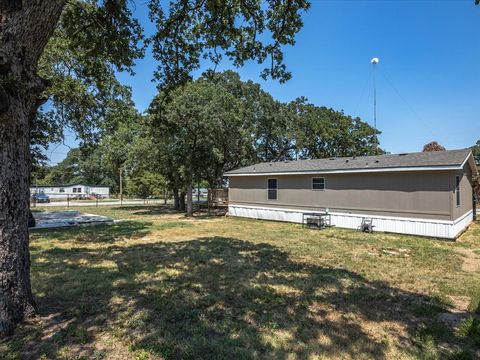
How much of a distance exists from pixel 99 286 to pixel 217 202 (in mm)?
15293

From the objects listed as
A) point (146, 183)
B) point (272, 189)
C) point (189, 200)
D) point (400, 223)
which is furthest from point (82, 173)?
point (400, 223)

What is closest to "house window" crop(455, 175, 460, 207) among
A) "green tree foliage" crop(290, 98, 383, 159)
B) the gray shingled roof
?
the gray shingled roof

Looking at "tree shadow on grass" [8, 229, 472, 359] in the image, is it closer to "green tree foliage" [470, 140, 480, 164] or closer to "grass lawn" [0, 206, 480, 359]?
"grass lawn" [0, 206, 480, 359]

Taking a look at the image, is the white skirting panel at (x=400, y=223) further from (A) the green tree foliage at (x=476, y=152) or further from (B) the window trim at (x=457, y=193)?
(A) the green tree foliage at (x=476, y=152)

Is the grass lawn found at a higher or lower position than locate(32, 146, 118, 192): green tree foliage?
lower

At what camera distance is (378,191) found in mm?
12023

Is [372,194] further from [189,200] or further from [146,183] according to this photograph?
[146,183]

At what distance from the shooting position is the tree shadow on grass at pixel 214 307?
3.19m

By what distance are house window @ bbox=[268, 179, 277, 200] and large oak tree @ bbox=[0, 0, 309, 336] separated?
9.15 metres

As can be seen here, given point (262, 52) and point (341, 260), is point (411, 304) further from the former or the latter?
point (262, 52)

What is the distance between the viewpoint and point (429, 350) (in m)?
3.21

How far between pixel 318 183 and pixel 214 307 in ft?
35.9

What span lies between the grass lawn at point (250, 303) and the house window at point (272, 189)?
24.6 feet

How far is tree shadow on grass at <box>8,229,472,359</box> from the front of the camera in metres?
3.19
